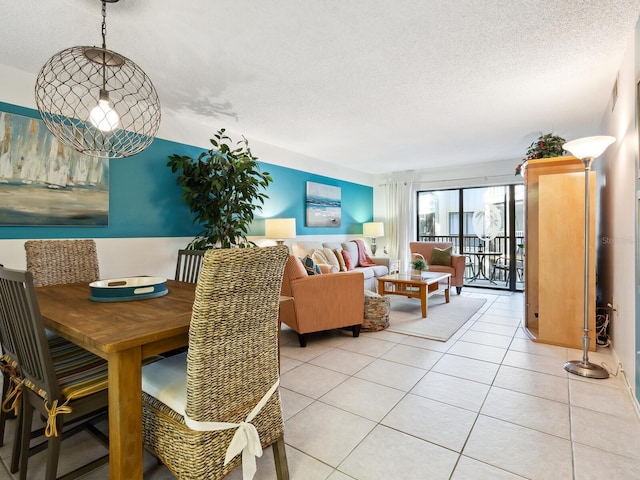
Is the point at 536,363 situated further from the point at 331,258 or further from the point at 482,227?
the point at 482,227

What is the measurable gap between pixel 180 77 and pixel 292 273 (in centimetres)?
194

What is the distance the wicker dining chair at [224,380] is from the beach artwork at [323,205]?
168 inches

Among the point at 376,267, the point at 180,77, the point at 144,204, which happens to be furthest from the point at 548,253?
A: the point at 144,204

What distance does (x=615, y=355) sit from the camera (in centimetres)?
275

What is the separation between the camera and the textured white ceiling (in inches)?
77.3

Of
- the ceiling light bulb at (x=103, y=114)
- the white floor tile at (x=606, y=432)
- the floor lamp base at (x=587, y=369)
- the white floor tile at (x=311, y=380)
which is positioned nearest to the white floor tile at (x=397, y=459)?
the white floor tile at (x=311, y=380)

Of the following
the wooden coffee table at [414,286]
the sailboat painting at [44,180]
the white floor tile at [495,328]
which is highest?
the sailboat painting at [44,180]

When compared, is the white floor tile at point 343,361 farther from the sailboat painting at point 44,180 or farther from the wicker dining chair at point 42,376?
the sailboat painting at point 44,180

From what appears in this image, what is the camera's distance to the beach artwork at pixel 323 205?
5574 mm

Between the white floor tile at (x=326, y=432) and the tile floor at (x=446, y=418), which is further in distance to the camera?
the white floor tile at (x=326, y=432)

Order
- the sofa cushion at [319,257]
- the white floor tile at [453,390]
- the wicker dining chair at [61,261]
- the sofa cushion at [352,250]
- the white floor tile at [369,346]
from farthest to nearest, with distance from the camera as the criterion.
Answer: the sofa cushion at [352,250] → the sofa cushion at [319,257] → the white floor tile at [369,346] → the wicker dining chair at [61,261] → the white floor tile at [453,390]

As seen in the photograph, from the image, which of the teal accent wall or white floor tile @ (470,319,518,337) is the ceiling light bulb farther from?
white floor tile @ (470,319,518,337)

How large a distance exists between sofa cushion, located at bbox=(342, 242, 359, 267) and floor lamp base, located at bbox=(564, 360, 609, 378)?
3.56 meters

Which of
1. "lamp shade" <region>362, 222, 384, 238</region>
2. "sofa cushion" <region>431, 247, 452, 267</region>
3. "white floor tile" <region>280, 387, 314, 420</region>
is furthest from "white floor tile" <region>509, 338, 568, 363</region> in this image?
"lamp shade" <region>362, 222, 384, 238</region>
